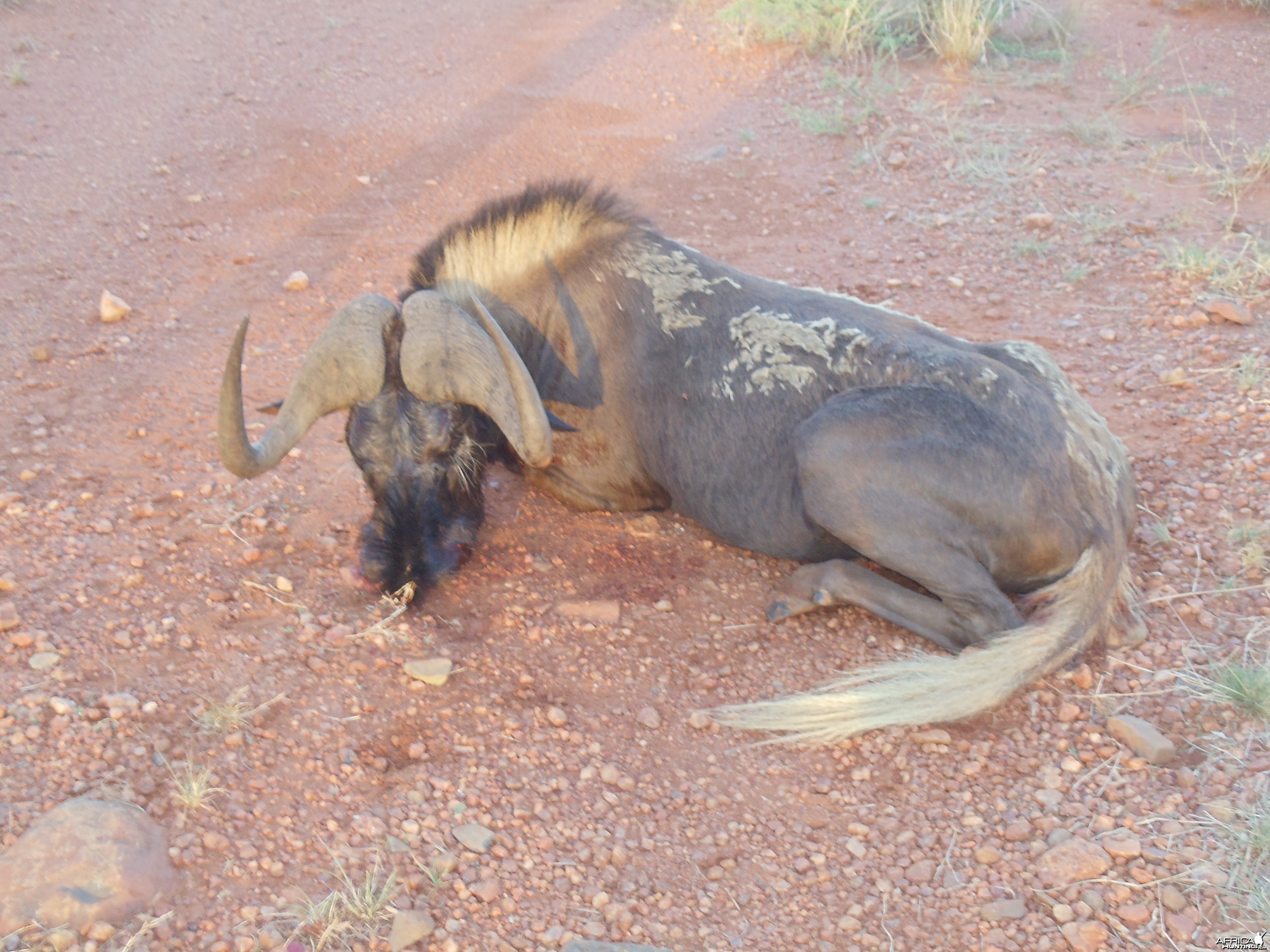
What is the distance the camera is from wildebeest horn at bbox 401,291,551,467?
12.7 ft

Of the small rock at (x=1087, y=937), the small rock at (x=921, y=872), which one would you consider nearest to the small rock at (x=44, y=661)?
the small rock at (x=921, y=872)

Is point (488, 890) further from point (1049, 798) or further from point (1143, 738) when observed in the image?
point (1143, 738)

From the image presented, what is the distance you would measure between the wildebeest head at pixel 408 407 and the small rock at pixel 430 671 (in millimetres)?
442

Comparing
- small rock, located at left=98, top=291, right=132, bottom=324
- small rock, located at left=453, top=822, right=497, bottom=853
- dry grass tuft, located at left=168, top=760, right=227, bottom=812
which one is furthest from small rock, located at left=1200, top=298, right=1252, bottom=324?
small rock, located at left=98, top=291, right=132, bottom=324

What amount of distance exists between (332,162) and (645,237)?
421 cm

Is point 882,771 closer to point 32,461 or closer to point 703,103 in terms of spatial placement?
point 32,461

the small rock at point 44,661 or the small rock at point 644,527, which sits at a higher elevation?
the small rock at point 44,661

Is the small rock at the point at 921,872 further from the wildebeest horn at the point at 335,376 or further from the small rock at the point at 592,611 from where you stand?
the wildebeest horn at the point at 335,376

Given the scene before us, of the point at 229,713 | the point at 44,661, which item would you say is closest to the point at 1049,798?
the point at 229,713

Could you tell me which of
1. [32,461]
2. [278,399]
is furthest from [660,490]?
[32,461]

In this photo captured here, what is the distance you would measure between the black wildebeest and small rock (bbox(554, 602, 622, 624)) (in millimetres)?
527

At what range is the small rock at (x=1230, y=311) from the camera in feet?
18.4

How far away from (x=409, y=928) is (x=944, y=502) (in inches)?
92.0

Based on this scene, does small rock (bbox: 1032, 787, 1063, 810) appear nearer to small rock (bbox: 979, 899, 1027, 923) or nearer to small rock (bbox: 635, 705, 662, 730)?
small rock (bbox: 979, 899, 1027, 923)
